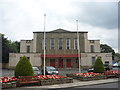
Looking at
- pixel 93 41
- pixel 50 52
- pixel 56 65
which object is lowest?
pixel 56 65

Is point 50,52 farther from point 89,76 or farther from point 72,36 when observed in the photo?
point 89,76

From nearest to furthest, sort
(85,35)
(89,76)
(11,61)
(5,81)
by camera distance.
→ (5,81) → (89,76) → (11,61) → (85,35)

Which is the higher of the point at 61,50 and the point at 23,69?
the point at 61,50

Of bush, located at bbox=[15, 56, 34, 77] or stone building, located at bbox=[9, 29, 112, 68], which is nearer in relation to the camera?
bush, located at bbox=[15, 56, 34, 77]

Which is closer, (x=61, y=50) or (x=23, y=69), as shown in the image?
(x=23, y=69)

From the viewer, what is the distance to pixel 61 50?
38.7 meters

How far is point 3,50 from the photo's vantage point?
4081cm

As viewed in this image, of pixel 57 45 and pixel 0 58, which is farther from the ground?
pixel 57 45

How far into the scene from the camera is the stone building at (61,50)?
123ft

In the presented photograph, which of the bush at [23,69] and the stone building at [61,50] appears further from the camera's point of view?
the stone building at [61,50]

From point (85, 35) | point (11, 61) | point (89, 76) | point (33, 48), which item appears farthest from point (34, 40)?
point (89, 76)

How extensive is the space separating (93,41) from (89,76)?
969 inches

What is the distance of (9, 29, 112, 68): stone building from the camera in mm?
37469

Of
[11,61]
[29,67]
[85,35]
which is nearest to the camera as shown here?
[29,67]
